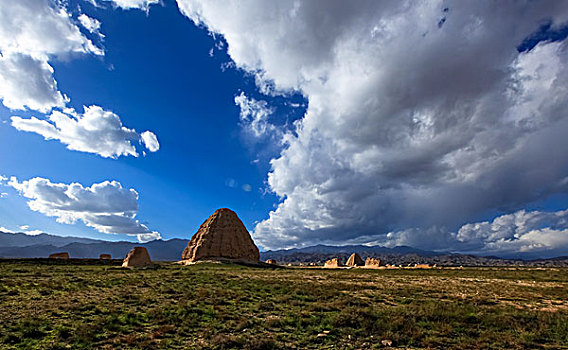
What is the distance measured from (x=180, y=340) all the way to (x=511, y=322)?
572 inches

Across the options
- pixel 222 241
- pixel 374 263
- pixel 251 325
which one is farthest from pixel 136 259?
pixel 374 263

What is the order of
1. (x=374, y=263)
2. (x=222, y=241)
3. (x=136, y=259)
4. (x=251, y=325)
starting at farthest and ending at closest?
(x=374, y=263) → (x=222, y=241) → (x=136, y=259) → (x=251, y=325)

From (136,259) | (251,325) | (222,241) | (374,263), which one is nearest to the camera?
(251,325)

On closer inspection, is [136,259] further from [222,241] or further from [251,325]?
[251,325]

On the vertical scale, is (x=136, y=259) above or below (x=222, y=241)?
below

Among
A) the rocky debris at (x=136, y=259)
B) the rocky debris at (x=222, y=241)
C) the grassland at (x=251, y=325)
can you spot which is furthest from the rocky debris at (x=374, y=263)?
the grassland at (x=251, y=325)

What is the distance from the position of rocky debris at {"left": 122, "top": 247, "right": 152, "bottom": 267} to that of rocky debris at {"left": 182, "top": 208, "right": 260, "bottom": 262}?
61.7 feet

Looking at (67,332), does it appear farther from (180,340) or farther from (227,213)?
(227,213)

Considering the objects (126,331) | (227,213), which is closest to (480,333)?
(126,331)

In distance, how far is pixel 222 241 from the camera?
245 feet

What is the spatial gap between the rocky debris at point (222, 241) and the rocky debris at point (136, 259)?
741 inches

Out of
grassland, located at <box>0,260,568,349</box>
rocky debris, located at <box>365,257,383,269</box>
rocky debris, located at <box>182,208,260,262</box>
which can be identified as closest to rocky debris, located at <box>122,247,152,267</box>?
rocky debris, located at <box>182,208,260,262</box>

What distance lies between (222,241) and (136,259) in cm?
2552

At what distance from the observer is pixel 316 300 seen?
17781 mm
